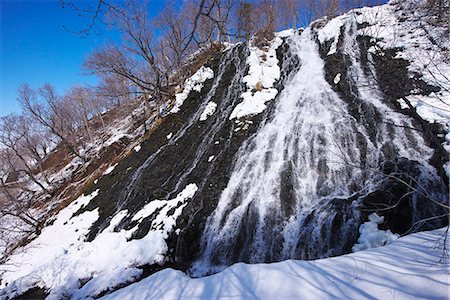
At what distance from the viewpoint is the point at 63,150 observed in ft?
82.5

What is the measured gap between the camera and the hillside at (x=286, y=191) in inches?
120

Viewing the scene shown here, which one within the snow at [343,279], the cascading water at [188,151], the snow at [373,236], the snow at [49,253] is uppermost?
the cascading water at [188,151]

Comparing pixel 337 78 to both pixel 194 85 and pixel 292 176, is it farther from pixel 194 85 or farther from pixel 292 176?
pixel 194 85

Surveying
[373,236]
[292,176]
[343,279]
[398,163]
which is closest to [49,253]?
[292,176]

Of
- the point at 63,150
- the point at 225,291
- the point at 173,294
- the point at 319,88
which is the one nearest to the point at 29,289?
the point at 173,294

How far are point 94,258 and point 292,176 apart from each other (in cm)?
625

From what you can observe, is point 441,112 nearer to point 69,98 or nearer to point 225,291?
point 225,291

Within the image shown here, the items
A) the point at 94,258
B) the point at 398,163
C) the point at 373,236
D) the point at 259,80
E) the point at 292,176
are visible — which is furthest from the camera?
the point at 259,80

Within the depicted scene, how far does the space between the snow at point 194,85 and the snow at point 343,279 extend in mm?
10589

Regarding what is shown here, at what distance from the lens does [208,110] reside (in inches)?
450

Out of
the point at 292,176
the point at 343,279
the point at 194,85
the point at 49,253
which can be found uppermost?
the point at 194,85

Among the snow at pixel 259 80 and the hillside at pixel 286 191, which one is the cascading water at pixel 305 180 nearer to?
the hillside at pixel 286 191

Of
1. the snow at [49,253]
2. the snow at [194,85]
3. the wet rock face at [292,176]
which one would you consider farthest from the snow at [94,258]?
the snow at [194,85]

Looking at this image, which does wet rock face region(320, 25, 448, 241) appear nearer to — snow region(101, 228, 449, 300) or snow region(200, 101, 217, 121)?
snow region(101, 228, 449, 300)
